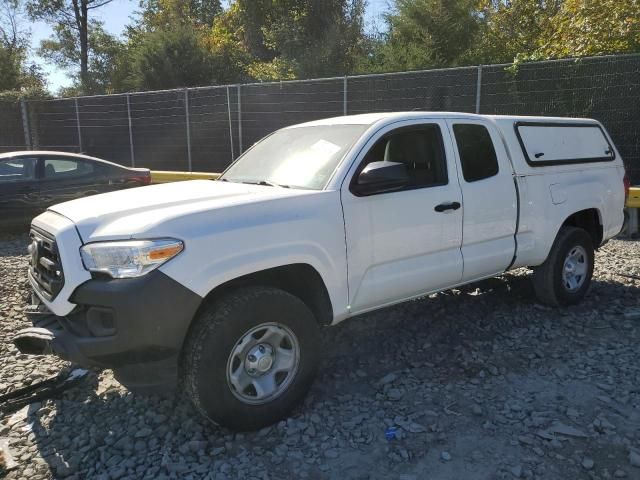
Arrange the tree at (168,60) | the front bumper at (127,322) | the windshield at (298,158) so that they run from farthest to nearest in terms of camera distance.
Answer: the tree at (168,60) < the windshield at (298,158) < the front bumper at (127,322)

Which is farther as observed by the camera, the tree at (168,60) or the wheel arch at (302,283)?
the tree at (168,60)

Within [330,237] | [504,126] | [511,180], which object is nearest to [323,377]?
[330,237]

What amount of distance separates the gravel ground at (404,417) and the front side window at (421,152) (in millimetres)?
1403

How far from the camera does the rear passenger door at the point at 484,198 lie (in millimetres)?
4309

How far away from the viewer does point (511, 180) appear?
15.2 ft

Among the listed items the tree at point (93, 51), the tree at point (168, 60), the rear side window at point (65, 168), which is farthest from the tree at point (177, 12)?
the rear side window at point (65, 168)

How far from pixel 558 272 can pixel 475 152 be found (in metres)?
1.58

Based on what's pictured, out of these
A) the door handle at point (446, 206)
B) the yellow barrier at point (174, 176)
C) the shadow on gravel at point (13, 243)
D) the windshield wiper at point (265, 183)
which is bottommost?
the shadow on gravel at point (13, 243)

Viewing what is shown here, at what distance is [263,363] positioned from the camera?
10.7 feet

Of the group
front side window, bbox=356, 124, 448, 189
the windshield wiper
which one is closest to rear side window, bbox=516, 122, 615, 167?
front side window, bbox=356, 124, 448, 189

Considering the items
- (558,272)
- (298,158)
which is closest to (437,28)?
(558,272)

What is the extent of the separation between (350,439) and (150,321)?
4.45 feet

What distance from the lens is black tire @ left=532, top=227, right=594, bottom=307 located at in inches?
203

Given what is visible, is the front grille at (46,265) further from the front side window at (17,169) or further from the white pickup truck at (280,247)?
the front side window at (17,169)
